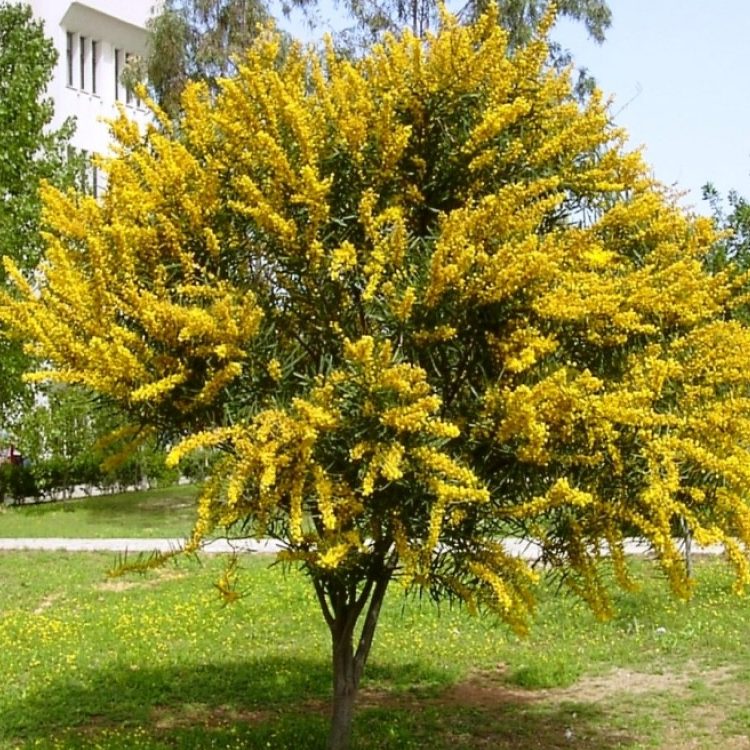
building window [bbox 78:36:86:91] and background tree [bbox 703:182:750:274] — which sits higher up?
building window [bbox 78:36:86:91]

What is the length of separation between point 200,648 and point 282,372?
4780 mm

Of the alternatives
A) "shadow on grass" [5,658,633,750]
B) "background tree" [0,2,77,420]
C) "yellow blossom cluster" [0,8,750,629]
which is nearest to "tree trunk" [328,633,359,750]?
"shadow on grass" [5,658,633,750]

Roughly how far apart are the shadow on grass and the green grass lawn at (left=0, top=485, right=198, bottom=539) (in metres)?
7.28

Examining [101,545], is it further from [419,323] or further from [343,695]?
[419,323]

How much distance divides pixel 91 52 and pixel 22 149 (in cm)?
1340

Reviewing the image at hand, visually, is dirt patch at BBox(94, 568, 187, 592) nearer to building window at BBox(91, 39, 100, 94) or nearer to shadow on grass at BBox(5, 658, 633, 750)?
shadow on grass at BBox(5, 658, 633, 750)

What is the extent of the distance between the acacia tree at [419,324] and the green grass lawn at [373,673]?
2201mm

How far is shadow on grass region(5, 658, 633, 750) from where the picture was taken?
6.71 m

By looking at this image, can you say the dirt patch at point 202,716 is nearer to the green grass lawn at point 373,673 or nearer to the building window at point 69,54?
the green grass lawn at point 373,673

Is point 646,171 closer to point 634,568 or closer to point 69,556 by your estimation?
point 634,568

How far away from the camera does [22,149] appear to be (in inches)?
625

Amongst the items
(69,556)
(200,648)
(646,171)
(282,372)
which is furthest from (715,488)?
(69,556)

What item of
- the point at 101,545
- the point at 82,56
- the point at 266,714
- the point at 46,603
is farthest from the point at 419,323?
the point at 82,56

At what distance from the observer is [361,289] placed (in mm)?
4805
